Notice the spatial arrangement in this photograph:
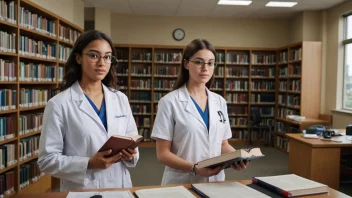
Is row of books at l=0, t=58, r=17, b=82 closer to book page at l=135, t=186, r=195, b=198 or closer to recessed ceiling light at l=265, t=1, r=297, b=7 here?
book page at l=135, t=186, r=195, b=198

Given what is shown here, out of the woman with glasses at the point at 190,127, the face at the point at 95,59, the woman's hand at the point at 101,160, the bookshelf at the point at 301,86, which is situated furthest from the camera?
the bookshelf at the point at 301,86

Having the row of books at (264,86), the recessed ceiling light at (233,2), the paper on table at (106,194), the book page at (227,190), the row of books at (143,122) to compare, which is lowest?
the row of books at (143,122)

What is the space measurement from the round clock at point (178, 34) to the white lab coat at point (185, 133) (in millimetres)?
6460

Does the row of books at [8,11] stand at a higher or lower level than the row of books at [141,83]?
higher

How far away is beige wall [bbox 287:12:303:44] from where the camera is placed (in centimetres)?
764

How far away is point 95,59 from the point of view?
166cm

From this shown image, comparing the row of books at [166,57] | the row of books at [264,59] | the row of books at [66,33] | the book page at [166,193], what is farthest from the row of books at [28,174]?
the row of books at [264,59]

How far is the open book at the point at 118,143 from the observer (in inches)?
55.0

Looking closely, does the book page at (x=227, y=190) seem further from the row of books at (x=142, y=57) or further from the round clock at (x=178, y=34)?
the round clock at (x=178, y=34)

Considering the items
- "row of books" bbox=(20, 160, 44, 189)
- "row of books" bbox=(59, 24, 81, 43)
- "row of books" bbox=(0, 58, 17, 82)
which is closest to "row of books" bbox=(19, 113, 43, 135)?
"row of books" bbox=(20, 160, 44, 189)

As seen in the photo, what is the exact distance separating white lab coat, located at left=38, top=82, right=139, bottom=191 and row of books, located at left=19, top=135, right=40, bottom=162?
2.55 metres

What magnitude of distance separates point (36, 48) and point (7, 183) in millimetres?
1830

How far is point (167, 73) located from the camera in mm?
7988

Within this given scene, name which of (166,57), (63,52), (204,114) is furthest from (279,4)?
(204,114)
